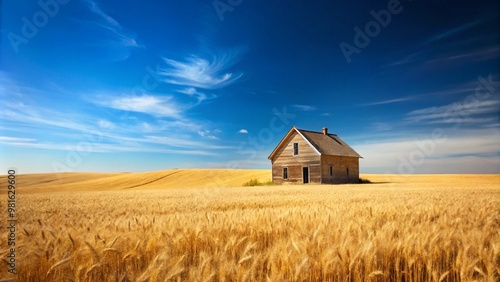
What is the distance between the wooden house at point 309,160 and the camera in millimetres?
32875

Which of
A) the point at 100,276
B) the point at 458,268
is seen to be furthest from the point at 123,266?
the point at 458,268

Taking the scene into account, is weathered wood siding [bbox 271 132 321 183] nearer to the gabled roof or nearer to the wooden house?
the wooden house

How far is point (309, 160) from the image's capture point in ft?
109

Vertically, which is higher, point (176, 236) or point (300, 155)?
point (300, 155)

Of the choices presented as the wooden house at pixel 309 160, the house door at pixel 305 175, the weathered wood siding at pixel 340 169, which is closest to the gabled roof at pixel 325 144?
the wooden house at pixel 309 160

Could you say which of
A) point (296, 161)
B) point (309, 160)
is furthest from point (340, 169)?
point (296, 161)

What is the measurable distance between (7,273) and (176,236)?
1.60m

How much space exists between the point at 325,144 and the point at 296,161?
15.4ft

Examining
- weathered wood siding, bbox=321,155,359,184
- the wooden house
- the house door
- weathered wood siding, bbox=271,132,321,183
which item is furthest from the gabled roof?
the house door

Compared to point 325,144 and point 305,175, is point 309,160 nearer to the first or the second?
point 305,175

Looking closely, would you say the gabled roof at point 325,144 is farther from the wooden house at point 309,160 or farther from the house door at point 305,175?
the house door at point 305,175

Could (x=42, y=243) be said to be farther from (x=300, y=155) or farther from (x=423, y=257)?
(x=300, y=155)

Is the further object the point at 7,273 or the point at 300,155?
the point at 300,155

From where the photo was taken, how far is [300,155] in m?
34.2
